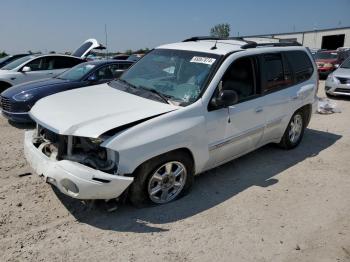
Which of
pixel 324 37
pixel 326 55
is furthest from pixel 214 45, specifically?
pixel 324 37

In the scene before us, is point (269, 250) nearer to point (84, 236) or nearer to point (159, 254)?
point (159, 254)

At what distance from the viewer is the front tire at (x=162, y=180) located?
Result: 12.6 ft

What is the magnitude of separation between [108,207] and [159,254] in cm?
94

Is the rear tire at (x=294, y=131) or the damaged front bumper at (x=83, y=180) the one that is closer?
the damaged front bumper at (x=83, y=180)

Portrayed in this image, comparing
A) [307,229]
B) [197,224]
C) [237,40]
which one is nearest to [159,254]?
[197,224]

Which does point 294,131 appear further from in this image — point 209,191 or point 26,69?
point 26,69

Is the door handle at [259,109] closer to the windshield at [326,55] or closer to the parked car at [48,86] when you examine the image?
the parked car at [48,86]

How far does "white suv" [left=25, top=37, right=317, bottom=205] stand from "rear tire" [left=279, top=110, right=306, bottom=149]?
27cm

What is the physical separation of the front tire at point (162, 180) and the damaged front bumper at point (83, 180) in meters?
0.26

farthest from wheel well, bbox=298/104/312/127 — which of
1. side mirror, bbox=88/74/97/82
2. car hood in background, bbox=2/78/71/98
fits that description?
car hood in background, bbox=2/78/71/98

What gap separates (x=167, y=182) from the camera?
4164 mm

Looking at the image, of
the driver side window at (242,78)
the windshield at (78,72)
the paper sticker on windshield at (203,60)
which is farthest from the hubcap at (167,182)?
the windshield at (78,72)

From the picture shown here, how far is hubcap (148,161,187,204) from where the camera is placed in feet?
13.2

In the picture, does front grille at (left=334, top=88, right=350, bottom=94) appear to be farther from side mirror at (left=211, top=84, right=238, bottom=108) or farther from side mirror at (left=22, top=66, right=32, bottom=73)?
side mirror at (left=22, top=66, right=32, bottom=73)
